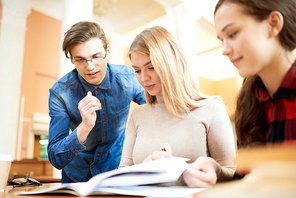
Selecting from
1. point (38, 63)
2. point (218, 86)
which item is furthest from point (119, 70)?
point (218, 86)

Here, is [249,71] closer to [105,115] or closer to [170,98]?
[170,98]

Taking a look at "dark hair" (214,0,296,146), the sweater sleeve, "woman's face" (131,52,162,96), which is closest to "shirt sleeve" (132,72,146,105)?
"woman's face" (131,52,162,96)

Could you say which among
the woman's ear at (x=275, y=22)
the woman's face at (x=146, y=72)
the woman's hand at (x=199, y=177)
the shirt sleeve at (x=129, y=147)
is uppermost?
the woman's face at (x=146, y=72)

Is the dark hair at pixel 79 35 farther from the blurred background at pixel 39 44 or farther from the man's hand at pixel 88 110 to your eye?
the blurred background at pixel 39 44

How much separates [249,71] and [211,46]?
8794mm

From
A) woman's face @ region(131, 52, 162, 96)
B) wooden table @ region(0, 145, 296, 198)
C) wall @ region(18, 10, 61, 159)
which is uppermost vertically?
wall @ region(18, 10, 61, 159)

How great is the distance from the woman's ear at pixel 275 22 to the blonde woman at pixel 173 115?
548 mm

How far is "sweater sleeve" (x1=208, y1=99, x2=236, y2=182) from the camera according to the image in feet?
3.58

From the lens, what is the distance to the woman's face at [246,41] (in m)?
0.68

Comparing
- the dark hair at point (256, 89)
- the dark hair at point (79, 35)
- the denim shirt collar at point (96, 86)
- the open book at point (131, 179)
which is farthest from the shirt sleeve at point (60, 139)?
the dark hair at point (256, 89)

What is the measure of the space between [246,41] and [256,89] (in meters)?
0.19

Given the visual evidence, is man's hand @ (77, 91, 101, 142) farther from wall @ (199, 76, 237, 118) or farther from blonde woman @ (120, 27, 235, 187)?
wall @ (199, 76, 237, 118)

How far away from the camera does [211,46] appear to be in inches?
359

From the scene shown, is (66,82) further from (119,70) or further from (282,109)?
(282,109)
